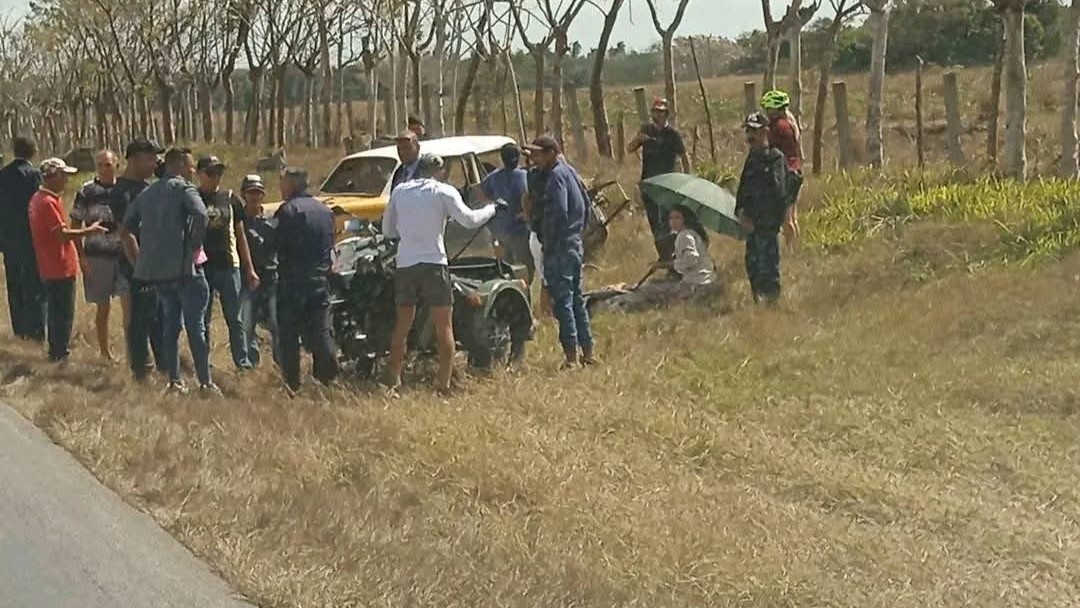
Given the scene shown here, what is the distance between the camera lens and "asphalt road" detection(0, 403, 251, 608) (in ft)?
18.8

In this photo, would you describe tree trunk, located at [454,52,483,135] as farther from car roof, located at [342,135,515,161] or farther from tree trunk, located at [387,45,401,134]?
car roof, located at [342,135,515,161]

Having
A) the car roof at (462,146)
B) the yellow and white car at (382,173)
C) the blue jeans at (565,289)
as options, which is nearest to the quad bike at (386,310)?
the blue jeans at (565,289)

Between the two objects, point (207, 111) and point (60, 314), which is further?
point (207, 111)

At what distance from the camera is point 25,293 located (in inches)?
490

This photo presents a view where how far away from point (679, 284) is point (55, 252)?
5.50 m

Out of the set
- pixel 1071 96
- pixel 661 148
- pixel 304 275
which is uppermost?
pixel 1071 96

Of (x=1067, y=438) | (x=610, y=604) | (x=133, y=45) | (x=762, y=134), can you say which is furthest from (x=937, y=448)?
(x=133, y=45)

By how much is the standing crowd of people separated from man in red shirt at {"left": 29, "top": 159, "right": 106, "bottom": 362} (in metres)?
0.01

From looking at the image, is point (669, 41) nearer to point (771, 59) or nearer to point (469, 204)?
point (771, 59)

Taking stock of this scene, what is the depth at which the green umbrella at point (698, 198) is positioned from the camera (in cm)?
1326

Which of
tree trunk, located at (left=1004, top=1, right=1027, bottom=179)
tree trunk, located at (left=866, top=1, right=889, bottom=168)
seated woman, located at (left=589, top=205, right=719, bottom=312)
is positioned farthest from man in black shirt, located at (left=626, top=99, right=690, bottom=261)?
tree trunk, located at (left=866, top=1, right=889, bottom=168)

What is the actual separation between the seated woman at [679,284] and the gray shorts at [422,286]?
346 cm

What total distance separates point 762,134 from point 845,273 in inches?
68.8

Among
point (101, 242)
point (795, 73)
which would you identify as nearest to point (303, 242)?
point (101, 242)
